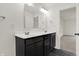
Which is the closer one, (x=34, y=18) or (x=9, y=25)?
(x=9, y=25)

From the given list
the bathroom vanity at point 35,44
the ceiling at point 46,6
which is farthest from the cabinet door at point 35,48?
the ceiling at point 46,6

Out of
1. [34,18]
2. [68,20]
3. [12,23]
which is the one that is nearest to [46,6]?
[34,18]

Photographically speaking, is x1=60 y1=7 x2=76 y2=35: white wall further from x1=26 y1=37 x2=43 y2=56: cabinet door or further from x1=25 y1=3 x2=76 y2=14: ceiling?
x1=26 y1=37 x2=43 y2=56: cabinet door

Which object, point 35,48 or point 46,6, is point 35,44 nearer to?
point 35,48

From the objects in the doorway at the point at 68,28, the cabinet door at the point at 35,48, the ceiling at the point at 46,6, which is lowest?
the cabinet door at the point at 35,48

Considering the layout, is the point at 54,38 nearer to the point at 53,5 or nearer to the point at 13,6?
the point at 53,5

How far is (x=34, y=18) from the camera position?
1.23 m

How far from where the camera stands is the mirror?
124 cm

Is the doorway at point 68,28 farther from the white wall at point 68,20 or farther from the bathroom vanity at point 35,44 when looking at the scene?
the bathroom vanity at point 35,44

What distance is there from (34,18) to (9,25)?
445 millimetres

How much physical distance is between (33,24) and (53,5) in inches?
19.3

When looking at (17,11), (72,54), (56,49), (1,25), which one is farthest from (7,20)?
(72,54)

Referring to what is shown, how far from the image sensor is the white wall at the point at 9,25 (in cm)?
105

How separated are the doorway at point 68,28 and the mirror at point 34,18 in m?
0.33
